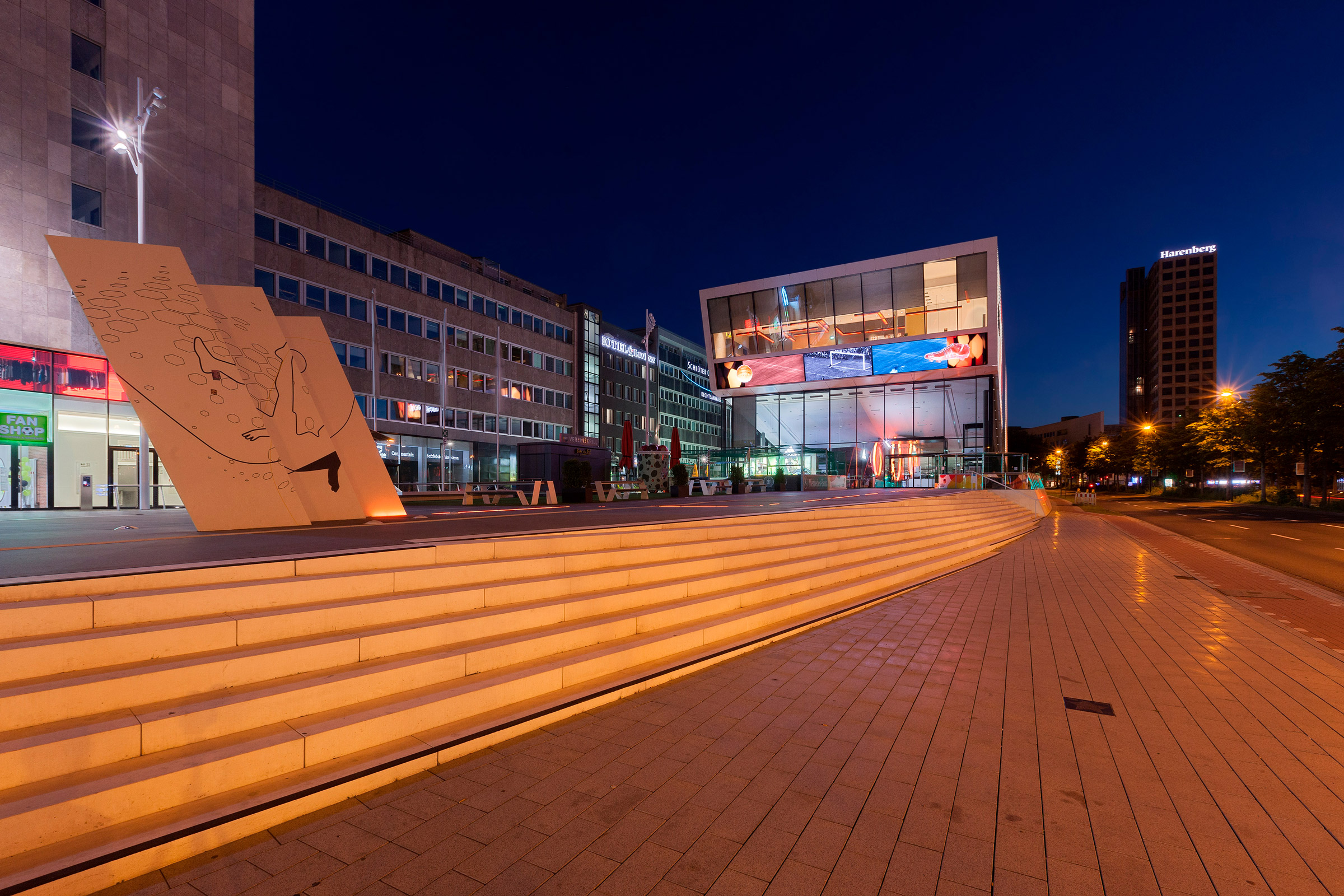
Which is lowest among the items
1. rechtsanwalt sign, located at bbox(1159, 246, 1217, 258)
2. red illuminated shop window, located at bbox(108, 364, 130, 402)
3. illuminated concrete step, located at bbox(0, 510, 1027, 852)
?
illuminated concrete step, located at bbox(0, 510, 1027, 852)

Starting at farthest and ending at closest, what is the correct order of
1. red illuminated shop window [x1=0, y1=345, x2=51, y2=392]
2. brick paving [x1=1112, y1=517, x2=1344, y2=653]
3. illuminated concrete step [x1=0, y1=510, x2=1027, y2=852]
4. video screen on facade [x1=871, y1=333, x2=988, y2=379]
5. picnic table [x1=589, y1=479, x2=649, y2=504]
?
video screen on facade [x1=871, y1=333, x2=988, y2=379]
picnic table [x1=589, y1=479, x2=649, y2=504]
red illuminated shop window [x1=0, y1=345, x2=51, y2=392]
brick paving [x1=1112, y1=517, x2=1344, y2=653]
illuminated concrete step [x1=0, y1=510, x2=1027, y2=852]

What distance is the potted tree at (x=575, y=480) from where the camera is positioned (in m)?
21.4

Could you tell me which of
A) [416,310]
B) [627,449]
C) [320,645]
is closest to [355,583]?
[320,645]

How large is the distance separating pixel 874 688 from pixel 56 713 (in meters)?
5.55

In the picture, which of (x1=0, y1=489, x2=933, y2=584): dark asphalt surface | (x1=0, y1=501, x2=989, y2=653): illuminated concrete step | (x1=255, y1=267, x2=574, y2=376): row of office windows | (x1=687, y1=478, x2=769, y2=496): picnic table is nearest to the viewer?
(x1=0, y1=501, x2=989, y2=653): illuminated concrete step

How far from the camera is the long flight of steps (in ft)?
9.07

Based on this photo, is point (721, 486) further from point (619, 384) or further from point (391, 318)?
point (619, 384)

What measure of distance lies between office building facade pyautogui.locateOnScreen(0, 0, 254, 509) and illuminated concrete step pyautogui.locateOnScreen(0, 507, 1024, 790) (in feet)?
62.5

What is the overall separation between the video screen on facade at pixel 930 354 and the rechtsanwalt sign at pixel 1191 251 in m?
148

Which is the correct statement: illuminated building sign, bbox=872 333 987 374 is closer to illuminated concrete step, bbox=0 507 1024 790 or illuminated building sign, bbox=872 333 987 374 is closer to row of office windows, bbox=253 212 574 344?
illuminated concrete step, bbox=0 507 1024 790

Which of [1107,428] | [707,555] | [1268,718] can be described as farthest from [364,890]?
[1107,428]

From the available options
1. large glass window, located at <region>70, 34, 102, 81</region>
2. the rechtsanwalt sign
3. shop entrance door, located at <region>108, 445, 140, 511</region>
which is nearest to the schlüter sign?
shop entrance door, located at <region>108, 445, 140, 511</region>

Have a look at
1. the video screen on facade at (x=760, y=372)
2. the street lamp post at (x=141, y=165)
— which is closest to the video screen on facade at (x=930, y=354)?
the video screen on facade at (x=760, y=372)

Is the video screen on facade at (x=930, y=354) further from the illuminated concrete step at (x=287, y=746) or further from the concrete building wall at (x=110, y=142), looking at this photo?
the concrete building wall at (x=110, y=142)
